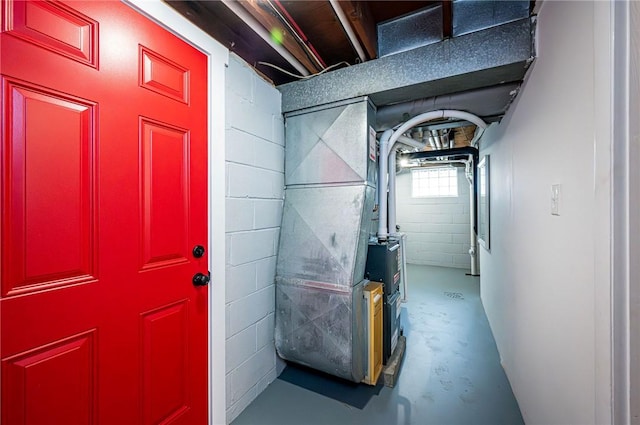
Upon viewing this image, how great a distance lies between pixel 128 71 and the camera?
1074mm

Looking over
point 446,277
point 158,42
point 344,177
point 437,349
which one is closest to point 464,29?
point 344,177

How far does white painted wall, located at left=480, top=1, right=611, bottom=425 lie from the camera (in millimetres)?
736

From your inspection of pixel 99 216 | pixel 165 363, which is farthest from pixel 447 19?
pixel 165 363

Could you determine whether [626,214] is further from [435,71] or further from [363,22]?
[363,22]

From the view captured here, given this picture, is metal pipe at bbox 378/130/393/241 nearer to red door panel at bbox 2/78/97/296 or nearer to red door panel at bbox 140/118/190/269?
red door panel at bbox 140/118/190/269

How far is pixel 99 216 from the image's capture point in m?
0.99

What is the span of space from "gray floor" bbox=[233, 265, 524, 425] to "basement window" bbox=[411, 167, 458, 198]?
12.1ft

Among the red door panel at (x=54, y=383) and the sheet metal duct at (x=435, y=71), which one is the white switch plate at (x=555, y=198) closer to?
the sheet metal duct at (x=435, y=71)

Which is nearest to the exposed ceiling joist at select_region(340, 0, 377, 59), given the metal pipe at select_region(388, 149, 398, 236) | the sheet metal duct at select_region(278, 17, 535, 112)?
the sheet metal duct at select_region(278, 17, 535, 112)

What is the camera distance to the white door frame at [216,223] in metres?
1.44

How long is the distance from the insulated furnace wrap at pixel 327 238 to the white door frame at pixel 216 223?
1.78 feet

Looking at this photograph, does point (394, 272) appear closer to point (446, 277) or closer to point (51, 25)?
point (51, 25)

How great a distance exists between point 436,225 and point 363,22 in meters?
5.23

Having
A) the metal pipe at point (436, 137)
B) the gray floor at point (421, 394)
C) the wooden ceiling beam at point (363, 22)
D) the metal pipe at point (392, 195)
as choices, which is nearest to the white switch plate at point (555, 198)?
the wooden ceiling beam at point (363, 22)
